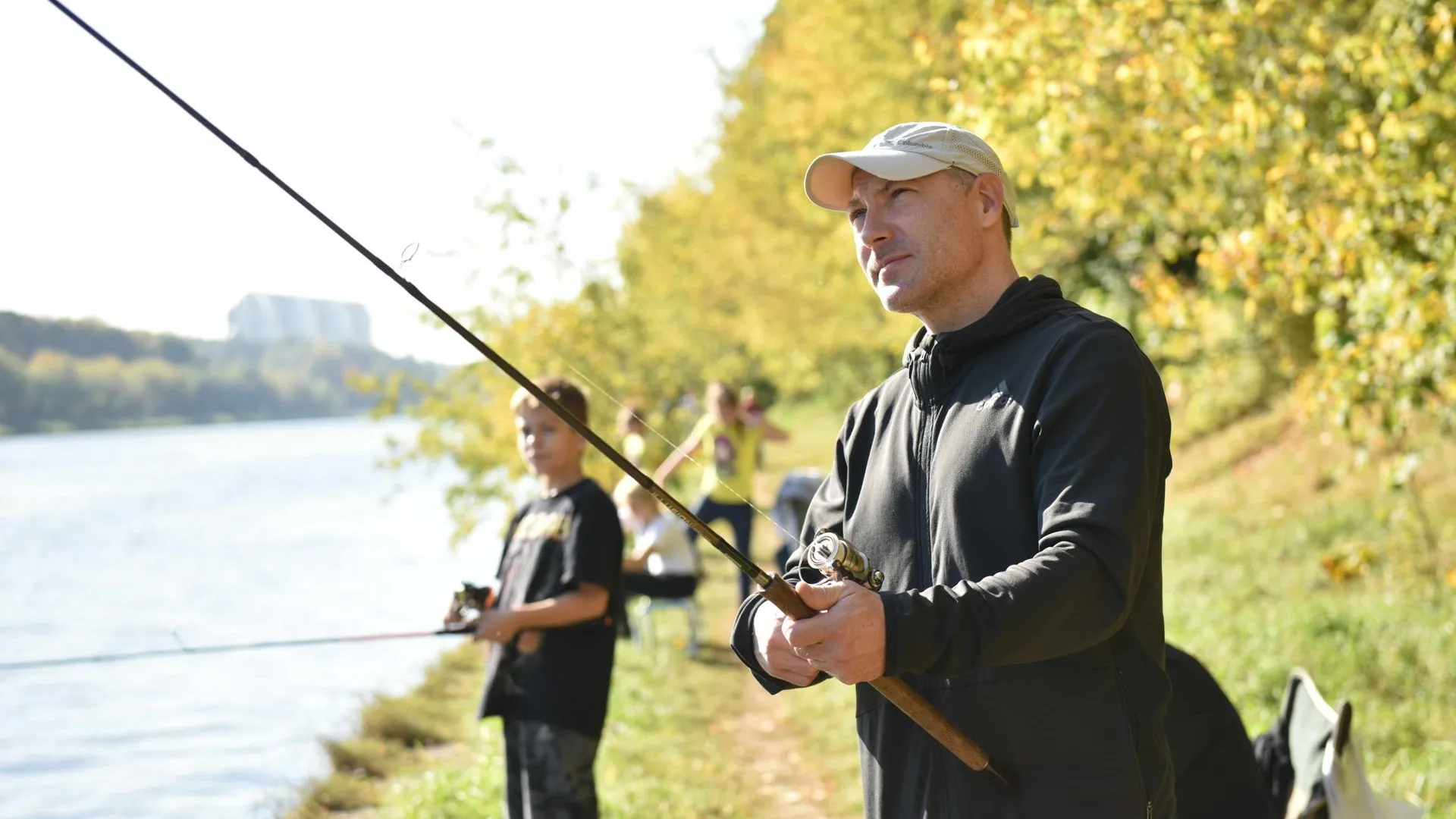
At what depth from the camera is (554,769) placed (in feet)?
14.2

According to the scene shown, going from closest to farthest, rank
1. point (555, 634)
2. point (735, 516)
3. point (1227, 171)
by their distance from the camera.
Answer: point (555, 634)
point (1227, 171)
point (735, 516)

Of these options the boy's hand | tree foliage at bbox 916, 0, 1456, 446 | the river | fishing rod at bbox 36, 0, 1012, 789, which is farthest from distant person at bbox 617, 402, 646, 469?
fishing rod at bbox 36, 0, 1012, 789

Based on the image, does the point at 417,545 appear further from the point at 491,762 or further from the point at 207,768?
the point at 491,762

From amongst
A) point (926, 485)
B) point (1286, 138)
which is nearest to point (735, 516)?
point (1286, 138)

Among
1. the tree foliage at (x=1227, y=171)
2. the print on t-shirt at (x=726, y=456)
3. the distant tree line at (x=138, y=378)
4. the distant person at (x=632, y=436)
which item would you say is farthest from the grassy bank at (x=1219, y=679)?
the distant tree line at (x=138, y=378)

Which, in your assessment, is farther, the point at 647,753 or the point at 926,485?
the point at 647,753

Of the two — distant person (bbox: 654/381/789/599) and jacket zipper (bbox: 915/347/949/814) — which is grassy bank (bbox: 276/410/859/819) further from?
jacket zipper (bbox: 915/347/949/814)

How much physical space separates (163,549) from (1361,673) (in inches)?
878

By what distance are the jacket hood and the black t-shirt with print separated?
82.5 inches

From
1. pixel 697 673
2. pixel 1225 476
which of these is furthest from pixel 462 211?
pixel 1225 476

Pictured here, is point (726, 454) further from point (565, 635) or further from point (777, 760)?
point (565, 635)

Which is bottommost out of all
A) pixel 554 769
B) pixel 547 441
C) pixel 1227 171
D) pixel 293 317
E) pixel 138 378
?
pixel 554 769

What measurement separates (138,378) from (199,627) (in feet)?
60.5

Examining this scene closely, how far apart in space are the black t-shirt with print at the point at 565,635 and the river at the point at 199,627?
100cm
